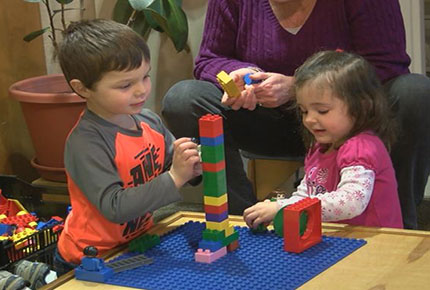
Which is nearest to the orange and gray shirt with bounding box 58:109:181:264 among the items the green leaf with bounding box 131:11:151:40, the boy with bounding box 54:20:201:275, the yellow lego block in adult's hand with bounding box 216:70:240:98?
the boy with bounding box 54:20:201:275

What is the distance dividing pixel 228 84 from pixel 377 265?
0.58m

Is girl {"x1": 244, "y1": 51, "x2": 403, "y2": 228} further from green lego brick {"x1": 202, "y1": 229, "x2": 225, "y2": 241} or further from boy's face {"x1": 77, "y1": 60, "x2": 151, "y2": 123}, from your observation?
boy's face {"x1": 77, "y1": 60, "x2": 151, "y2": 123}

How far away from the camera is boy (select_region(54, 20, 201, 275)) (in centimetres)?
148

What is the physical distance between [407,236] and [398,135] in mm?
459

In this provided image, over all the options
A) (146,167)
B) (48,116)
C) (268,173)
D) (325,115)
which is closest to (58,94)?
(48,116)

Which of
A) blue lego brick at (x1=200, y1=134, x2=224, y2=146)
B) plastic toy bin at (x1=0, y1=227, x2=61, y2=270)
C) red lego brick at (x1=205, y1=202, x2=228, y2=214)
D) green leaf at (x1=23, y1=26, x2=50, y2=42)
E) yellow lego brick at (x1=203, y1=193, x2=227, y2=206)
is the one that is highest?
green leaf at (x1=23, y1=26, x2=50, y2=42)

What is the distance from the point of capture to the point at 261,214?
155cm

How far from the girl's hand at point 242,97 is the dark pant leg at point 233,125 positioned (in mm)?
143

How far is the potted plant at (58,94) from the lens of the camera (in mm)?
2531

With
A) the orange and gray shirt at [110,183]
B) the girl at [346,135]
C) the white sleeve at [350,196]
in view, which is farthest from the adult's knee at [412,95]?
the orange and gray shirt at [110,183]

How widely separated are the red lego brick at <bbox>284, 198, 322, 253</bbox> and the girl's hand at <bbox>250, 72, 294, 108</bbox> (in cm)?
49

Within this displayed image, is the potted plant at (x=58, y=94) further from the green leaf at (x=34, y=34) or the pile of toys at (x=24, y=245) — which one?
the pile of toys at (x=24, y=245)

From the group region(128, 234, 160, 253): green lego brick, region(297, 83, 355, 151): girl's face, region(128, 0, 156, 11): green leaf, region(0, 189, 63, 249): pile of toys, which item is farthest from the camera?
region(128, 0, 156, 11): green leaf

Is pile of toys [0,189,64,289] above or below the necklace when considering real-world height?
below
